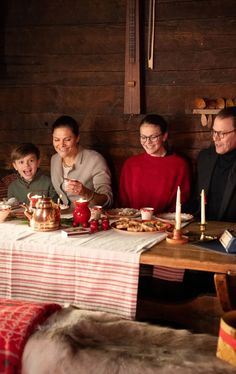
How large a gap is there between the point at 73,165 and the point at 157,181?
687mm

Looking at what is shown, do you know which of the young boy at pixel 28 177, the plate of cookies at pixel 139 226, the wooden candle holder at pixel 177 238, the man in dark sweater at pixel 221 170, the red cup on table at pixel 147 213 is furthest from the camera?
the young boy at pixel 28 177

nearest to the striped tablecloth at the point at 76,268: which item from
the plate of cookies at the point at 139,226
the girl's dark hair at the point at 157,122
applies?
the plate of cookies at the point at 139,226

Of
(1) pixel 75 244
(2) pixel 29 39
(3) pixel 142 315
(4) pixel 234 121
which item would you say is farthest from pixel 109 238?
(2) pixel 29 39

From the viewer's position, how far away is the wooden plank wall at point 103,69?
12.7 feet

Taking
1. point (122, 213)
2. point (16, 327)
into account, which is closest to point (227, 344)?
point (16, 327)

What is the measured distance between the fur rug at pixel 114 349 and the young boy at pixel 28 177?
175 centimetres

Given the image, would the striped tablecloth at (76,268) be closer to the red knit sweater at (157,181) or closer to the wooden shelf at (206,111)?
the red knit sweater at (157,181)

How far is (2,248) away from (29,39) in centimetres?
255

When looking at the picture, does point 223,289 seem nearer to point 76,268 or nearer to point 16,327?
point 76,268

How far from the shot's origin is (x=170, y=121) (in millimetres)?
4074

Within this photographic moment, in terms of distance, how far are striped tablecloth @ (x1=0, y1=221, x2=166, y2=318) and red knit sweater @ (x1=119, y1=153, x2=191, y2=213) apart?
121cm

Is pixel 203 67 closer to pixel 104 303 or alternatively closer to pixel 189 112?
pixel 189 112

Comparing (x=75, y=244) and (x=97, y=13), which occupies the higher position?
(x=97, y=13)

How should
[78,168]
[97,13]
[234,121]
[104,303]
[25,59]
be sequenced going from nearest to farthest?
[104,303], [234,121], [78,168], [97,13], [25,59]
